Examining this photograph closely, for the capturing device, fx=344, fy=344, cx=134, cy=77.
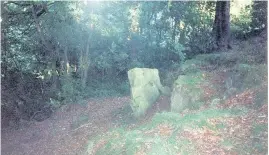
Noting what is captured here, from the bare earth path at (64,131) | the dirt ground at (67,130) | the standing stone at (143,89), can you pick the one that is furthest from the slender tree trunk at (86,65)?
the standing stone at (143,89)

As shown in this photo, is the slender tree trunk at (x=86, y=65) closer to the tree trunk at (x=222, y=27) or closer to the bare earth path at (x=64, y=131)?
the bare earth path at (x=64, y=131)

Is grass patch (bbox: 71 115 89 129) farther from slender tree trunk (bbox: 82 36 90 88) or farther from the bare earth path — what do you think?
slender tree trunk (bbox: 82 36 90 88)

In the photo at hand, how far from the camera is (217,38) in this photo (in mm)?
18391

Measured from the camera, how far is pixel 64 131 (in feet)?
52.1

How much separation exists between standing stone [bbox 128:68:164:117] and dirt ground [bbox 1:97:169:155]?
13.8 inches

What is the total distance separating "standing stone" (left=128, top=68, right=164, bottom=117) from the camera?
14235 millimetres

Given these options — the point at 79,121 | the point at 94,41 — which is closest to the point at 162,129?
the point at 79,121

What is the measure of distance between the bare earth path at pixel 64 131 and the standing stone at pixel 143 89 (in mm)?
1307

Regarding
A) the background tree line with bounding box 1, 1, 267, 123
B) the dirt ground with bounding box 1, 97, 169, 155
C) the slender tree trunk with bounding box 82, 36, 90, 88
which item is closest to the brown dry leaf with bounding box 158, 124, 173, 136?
the dirt ground with bounding box 1, 97, 169, 155

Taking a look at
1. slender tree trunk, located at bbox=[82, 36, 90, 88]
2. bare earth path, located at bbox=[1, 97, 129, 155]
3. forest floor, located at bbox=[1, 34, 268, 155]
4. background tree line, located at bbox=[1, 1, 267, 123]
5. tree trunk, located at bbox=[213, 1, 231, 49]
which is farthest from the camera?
slender tree trunk, located at bbox=[82, 36, 90, 88]

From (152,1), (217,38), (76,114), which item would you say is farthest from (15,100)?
(217,38)

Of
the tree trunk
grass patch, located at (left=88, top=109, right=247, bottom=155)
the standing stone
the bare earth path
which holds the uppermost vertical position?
the tree trunk

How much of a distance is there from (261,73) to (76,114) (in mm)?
9513

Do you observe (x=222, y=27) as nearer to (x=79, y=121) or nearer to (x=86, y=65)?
(x=86, y=65)
